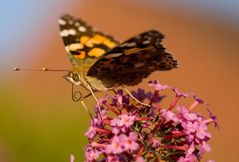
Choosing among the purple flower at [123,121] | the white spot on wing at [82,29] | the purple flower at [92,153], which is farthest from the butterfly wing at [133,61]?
the purple flower at [92,153]

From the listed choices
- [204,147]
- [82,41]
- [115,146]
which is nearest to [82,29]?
[82,41]

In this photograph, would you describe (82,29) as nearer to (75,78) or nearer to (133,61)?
(75,78)

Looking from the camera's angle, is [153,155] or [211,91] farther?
[211,91]

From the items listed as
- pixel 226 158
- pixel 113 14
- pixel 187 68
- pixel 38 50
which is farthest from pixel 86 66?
pixel 113 14

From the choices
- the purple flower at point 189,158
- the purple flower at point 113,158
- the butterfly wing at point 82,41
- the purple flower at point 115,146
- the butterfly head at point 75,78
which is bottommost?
the purple flower at point 189,158

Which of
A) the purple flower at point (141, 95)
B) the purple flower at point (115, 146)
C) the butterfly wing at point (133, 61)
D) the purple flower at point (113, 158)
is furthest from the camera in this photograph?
the purple flower at point (141, 95)

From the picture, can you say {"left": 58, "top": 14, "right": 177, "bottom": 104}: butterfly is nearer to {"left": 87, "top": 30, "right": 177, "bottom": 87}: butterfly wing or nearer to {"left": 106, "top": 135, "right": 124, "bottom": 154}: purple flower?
{"left": 87, "top": 30, "right": 177, "bottom": 87}: butterfly wing

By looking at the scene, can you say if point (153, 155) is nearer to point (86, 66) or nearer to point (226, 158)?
point (86, 66)

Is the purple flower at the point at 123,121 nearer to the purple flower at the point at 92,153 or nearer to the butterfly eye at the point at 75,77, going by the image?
the purple flower at the point at 92,153
